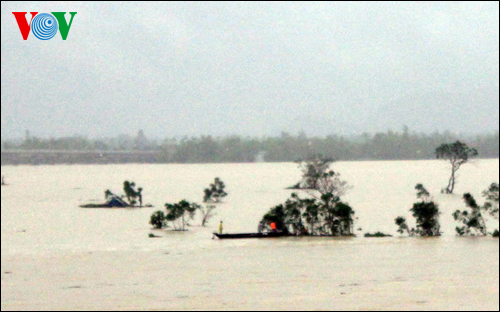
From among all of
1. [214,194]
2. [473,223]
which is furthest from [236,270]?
[214,194]

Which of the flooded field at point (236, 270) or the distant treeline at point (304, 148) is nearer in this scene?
the flooded field at point (236, 270)

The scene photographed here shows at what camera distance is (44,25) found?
5.60 ft

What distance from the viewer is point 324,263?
1212 centimetres

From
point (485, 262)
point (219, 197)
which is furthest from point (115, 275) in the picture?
point (219, 197)

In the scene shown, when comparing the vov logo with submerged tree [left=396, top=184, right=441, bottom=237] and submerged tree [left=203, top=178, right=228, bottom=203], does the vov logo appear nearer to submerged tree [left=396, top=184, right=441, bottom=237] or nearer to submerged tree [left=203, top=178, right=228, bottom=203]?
submerged tree [left=396, top=184, right=441, bottom=237]

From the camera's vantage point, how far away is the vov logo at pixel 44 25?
167 cm

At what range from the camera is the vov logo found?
65.9 inches

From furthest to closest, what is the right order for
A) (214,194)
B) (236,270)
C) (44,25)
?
(214,194), (236,270), (44,25)

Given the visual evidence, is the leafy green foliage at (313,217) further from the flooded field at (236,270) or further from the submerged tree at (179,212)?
the submerged tree at (179,212)

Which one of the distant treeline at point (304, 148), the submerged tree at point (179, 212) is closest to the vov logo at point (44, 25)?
the submerged tree at point (179, 212)

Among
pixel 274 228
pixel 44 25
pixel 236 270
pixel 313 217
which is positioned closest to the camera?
pixel 44 25

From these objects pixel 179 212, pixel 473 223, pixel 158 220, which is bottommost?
pixel 158 220

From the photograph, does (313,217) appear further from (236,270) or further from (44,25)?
(44,25)

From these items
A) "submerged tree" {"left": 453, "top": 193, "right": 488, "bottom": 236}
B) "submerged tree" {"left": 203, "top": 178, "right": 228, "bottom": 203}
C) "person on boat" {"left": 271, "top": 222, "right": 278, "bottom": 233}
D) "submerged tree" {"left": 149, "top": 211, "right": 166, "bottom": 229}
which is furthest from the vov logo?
"submerged tree" {"left": 203, "top": 178, "right": 228, "bottom": 203}
